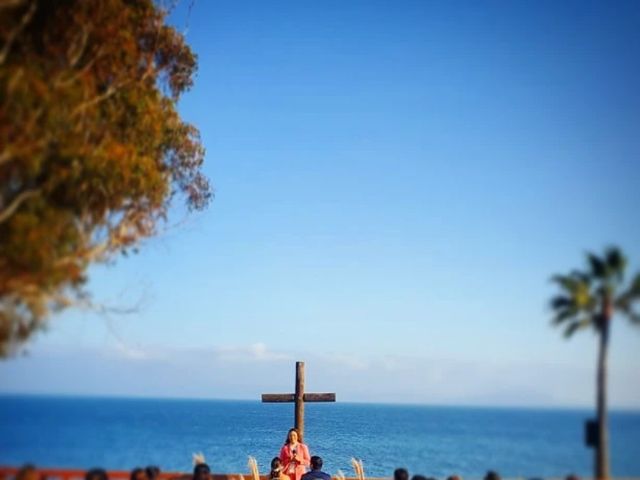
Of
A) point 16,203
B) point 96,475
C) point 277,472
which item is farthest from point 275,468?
point 16,203

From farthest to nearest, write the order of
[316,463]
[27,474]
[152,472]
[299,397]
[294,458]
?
[299,397] < [294,458] < [316,463] < [152,472] < [27,474]

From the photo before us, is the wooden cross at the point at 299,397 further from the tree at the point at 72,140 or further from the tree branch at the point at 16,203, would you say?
the tree branch at the point at 16,203

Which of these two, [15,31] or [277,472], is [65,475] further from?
[15,31]

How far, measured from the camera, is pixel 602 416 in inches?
297

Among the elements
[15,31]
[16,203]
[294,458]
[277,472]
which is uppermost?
[15,31]

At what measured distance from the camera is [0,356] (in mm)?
10266

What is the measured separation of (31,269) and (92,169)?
174cm

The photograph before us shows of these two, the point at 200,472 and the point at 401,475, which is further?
the point at 401,475

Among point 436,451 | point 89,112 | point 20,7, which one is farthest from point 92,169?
point 436,451

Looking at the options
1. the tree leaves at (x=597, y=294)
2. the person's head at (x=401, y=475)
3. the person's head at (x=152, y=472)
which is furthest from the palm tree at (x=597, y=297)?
the person's head at (x=152, y=472)

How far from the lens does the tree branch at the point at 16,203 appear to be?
384 inches

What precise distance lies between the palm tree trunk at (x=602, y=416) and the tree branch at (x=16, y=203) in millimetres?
7521

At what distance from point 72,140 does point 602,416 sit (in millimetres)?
7859

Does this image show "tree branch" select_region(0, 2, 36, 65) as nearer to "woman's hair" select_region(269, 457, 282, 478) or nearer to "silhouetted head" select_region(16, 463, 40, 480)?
"silhouetted head" select_region(16, 463, 40, 480)
